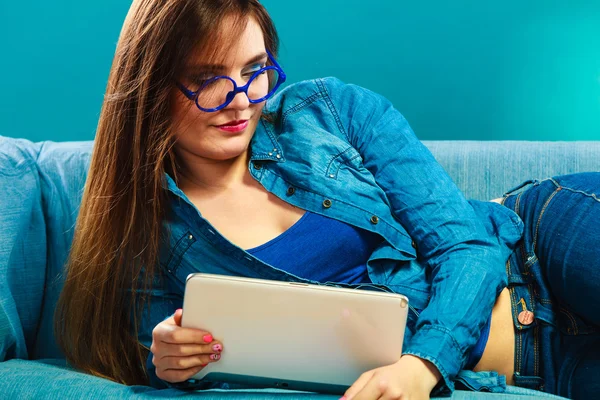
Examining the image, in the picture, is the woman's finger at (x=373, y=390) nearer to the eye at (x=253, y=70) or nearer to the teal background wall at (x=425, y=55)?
the eye at (x=253, y=70)

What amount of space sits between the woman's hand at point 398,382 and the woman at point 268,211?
0.10 m

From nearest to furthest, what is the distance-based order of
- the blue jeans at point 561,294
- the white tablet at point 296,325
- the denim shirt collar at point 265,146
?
the white tablet at point 296,325 < the blue jeans at point 561,294 < the denim shirt collar at point 265,146

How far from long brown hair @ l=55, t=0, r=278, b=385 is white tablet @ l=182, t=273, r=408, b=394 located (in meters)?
0.38

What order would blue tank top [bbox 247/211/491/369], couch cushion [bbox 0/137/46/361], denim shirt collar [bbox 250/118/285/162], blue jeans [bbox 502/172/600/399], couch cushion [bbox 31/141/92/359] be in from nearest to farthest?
1. blue jeans [bbox 502/172/600/399]
2. blue tank top [bbox 247/211/491/369]
3. denim shirt collar [bbox 250/118/285/162]
4. couch cushion [bbox 0/137/46/361]
5. couch cushion [bbox 31/141/92/359]

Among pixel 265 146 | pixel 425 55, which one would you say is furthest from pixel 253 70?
pixel 425 55

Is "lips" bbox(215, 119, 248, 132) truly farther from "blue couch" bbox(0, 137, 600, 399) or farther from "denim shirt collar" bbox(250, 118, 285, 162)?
"blue couch" bbox(0, 137, 600, 399)

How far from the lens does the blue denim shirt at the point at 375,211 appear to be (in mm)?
1449

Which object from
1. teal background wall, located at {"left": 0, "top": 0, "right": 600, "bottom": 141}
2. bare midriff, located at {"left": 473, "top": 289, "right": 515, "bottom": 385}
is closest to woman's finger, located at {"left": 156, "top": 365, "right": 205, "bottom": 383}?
bare midriff, located at {"left": 473, "top": 289, "right": 515, "bottom": 385}

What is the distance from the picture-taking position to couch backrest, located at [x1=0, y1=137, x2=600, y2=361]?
1.83m

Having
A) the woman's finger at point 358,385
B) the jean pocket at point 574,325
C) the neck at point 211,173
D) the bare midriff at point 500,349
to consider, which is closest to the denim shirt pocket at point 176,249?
the neck at point 211,173

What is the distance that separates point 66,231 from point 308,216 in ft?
2.13

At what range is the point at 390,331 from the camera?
1209mm

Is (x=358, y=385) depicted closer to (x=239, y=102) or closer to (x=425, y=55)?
(x=239, y=102)

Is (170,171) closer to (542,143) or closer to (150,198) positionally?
(150,198)
